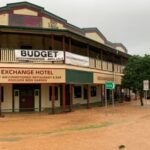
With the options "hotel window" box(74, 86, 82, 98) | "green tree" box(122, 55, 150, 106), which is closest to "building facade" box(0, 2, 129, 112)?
"hotel window" box(74, 86, 82, 98)

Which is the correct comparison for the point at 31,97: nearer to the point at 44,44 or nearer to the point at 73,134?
the point at 44,44

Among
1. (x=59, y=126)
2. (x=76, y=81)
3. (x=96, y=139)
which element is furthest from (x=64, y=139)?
(x=76, y=81)

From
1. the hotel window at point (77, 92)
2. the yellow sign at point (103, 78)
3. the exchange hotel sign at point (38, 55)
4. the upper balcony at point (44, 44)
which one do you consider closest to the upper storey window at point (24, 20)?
the upper balcony at point (44, 44)

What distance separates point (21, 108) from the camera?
3388 centimetres

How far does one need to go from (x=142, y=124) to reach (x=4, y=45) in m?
14.5

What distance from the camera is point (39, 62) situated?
3166cm

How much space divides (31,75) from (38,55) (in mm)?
1715

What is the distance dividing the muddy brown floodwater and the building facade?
192 inches

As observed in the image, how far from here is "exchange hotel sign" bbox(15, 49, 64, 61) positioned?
30967 millimetres

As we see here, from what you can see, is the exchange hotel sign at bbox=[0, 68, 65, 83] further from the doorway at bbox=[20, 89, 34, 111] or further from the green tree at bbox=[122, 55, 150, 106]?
the green tree at bbox=[122, 55, 150, 106]

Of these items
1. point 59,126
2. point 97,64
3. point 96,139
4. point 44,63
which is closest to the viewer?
point 96,139

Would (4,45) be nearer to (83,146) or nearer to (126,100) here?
(83,146)

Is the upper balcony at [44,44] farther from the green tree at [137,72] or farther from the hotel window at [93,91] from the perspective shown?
the hotel window at [93,91]

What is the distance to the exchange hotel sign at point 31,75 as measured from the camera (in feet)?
99.0
